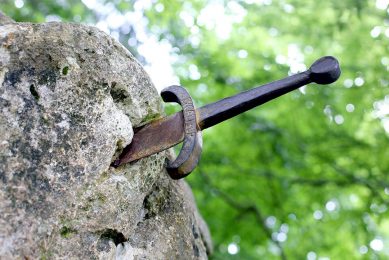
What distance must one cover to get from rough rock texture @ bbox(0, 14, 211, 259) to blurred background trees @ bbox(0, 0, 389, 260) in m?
3.00

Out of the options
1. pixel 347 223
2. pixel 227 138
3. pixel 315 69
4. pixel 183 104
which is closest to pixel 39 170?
pixel 183 104

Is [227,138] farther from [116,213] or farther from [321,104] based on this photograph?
[116,213]

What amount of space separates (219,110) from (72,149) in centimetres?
44

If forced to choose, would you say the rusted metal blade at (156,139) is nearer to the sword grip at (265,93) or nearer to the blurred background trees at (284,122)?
the sword grip at (265,93)

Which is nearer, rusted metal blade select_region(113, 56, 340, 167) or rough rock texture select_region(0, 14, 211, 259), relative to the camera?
rough rock texture select_region(0, 14, 211, 259)

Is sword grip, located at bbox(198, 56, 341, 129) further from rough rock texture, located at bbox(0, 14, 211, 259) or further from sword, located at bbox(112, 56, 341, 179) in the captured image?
rough rock texture, located at bbox(0, 14, 211, 259)

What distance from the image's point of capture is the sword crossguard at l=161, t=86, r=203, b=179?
5.28 feet

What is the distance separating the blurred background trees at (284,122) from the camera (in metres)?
5.29

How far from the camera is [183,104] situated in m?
1.71

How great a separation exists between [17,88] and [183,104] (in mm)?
473

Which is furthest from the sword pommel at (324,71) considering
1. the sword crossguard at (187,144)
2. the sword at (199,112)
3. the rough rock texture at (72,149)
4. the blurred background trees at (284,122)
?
the blurred background trees at (284,122)

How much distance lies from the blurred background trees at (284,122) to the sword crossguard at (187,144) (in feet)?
10.0

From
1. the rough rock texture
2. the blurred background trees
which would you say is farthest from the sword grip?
the blurred background trees

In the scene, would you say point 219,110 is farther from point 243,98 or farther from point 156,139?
point 156,139
